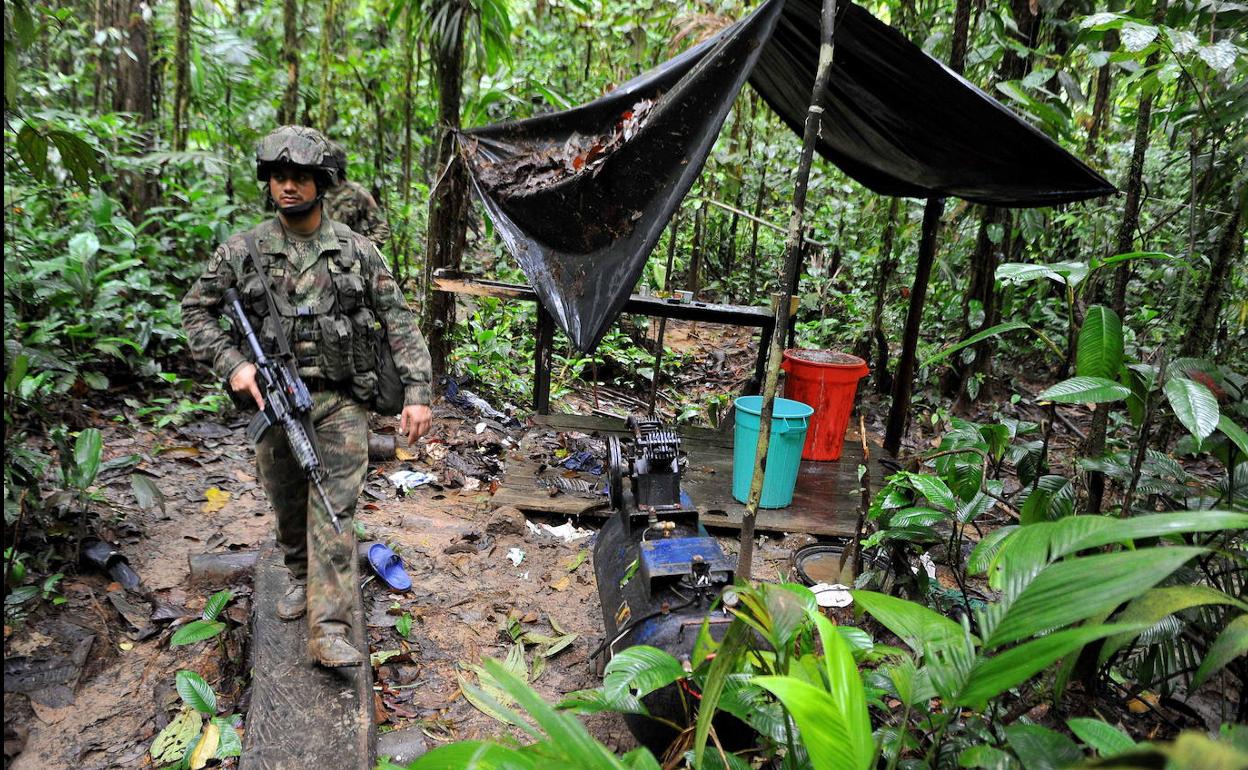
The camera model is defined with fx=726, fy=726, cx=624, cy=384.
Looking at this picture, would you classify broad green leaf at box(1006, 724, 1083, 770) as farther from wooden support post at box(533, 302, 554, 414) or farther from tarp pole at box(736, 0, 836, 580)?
wooden support post at box(533, 302, 554, 414)

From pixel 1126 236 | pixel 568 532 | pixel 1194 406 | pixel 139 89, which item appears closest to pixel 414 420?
pixel 568 532

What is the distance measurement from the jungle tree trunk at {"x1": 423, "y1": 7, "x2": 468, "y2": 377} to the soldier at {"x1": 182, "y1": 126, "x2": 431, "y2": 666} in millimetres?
2529

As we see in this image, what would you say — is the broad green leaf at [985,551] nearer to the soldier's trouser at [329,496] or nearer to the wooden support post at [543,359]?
the soldier's trouser at [329,496]

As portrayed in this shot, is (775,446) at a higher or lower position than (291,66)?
lower

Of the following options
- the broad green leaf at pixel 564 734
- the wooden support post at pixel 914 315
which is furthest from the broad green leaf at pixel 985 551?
the wooden support post at pixel 914 315

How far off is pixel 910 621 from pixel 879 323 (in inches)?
220

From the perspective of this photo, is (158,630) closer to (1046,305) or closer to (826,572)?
(826,572)

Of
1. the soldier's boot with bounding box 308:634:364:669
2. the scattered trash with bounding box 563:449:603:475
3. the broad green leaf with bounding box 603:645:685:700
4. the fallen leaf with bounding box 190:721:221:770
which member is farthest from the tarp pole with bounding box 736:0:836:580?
the scattered trash with bounding box 563:449:603:475

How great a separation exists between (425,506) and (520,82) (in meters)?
4.29

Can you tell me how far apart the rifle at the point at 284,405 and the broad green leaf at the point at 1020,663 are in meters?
2.42

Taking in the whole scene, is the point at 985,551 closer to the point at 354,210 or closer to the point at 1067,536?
the point at 1067,536

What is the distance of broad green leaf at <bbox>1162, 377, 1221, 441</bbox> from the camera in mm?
1864

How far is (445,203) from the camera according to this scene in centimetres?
599

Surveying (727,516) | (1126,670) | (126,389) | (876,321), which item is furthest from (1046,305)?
(126,389)
